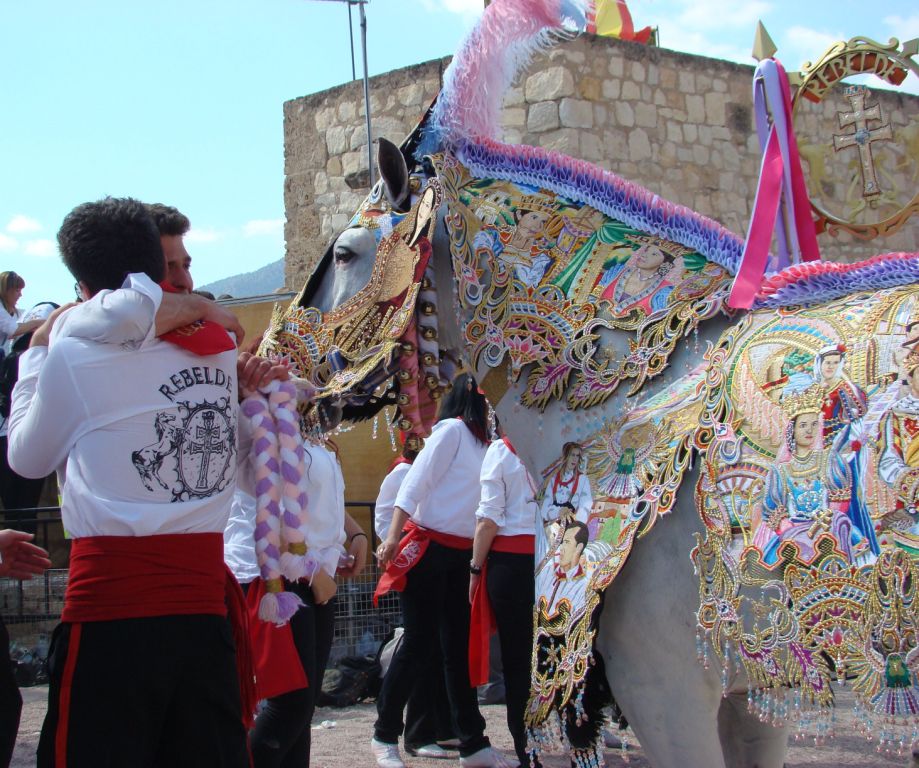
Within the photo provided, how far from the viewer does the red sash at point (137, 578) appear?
252 centimetres

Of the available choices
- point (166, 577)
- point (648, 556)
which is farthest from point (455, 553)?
point (166, 577)

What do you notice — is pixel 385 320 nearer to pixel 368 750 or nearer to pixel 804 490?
pixel 804 490

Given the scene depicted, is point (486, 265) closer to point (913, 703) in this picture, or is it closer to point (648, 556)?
point (648, 556)

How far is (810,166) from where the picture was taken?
3715 mm

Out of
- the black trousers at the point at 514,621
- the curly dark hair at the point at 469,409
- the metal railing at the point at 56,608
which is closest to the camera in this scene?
the black trousers at the point at 514,621

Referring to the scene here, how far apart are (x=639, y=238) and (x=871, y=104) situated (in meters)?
1.18

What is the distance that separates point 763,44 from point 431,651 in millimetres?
3608

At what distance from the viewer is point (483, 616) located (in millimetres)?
5480

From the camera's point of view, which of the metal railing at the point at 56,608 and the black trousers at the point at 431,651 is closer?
the black trousers at the point at 431,651

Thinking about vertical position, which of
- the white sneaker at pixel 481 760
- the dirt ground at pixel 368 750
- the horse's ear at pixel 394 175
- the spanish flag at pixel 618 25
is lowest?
the dirt ground at pixel 368 750

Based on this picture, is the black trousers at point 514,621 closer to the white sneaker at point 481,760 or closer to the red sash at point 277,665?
the white sneaker at point 481,760

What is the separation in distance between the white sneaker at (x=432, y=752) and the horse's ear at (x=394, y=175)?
371 centimetres

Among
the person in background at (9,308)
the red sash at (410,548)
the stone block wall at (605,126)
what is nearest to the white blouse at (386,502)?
the red sash at (410,548)

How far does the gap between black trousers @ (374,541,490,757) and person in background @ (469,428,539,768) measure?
11.3 inches
